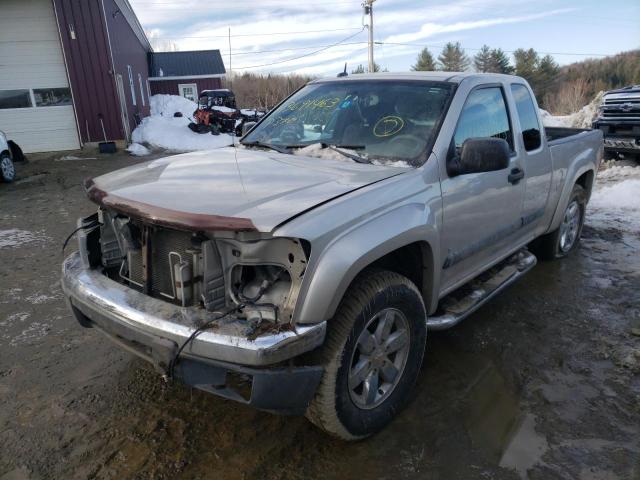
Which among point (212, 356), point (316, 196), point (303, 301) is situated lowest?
point (212, 356)

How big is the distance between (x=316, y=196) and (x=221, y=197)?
0.47 metres

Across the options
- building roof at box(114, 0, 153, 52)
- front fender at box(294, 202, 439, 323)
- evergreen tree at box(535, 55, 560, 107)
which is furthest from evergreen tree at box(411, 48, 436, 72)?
front fender at box(294, 202, 439, 323)

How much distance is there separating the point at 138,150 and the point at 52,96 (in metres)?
2.89

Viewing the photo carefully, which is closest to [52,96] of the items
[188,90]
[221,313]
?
[221,313]

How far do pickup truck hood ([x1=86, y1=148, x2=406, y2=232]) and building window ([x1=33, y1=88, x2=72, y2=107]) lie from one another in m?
13.7

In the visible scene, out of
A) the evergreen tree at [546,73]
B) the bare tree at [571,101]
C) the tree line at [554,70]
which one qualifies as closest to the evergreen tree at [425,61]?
the tree line at [554,70]

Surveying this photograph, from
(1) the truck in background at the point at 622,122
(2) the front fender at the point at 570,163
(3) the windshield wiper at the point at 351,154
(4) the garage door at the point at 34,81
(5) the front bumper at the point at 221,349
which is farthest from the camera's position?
(4) the garage door at the point at 34,81

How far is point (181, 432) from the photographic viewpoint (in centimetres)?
277

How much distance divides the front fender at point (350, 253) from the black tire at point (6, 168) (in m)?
10.3

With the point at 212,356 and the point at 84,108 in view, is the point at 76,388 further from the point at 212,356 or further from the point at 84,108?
the point at 84,108

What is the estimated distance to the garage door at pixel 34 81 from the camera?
14.2 metres

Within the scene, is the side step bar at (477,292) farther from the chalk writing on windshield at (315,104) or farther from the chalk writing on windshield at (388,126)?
the chalk writing on windshield at (315,104)

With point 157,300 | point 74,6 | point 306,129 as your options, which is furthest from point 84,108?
point 157,300

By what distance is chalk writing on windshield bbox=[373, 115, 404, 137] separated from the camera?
3287 mm
